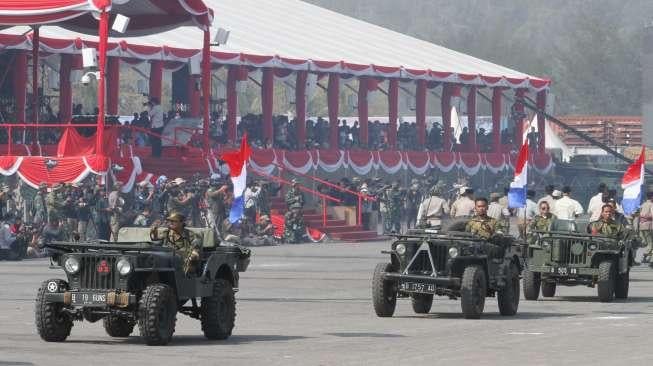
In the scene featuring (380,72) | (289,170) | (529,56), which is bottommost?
(289,170)

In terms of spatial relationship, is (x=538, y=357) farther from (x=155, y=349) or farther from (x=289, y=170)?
(x=289, y=170)

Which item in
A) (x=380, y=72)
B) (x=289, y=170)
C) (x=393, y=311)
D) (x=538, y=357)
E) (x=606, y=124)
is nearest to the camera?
(x=538, y=357)

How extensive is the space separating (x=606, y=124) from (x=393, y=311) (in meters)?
62.7

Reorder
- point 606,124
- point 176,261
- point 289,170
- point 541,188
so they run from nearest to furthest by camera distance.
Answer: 1. point 176,261
2. point 289,170
3. point 541,188
4. point 606,124

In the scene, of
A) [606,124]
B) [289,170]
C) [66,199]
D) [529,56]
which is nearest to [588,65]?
[529,56]

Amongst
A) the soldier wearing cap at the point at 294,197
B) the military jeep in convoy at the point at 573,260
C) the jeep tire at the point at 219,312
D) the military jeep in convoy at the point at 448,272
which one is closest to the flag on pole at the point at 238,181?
the military jeep in convoy at the point at 573,260

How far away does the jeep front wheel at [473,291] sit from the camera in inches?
841

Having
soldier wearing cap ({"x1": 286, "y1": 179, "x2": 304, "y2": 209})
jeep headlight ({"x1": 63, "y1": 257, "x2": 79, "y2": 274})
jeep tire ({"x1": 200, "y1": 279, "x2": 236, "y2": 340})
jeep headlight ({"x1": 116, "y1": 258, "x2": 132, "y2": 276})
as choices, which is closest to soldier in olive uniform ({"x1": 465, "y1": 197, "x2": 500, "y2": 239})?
jeep tire ({"x1": 200, "y1": 279, "x2": 236, "y2": 340})

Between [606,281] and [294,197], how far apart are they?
22.4m

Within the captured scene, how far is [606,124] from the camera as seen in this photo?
83500 mm

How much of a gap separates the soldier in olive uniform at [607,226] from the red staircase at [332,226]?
2118 centimetres

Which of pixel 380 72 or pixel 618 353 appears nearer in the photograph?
pixel 618 353

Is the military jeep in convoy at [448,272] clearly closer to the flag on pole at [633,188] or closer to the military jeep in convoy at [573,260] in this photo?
the military jeep in convoy at [573,260]

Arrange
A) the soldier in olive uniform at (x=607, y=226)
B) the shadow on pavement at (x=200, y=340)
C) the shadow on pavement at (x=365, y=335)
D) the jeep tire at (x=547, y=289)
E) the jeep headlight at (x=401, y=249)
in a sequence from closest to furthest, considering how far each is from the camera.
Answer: the shadow on pavement at (x=200, y=340), the shadow on pavement at (x=365, y=335), the jeep headlight at (x=401, y=249), the soldier in olive uniform at (x=607, y=226), the jeep tire at (x=547, y=289)
